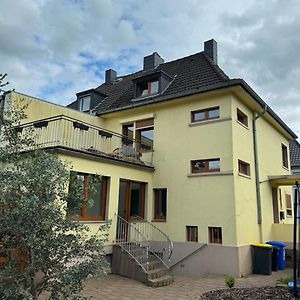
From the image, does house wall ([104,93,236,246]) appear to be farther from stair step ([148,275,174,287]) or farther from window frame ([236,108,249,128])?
stair step ([148,275,174,287])

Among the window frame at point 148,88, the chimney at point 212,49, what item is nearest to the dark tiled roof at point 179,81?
the window frame at point 148,88

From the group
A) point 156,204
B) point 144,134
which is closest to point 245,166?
point 156,204

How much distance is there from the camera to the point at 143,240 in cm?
1231

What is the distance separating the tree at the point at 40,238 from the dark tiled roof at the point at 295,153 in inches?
815

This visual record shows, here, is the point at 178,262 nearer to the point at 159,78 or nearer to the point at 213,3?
the point at 159,78

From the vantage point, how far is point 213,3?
988cm

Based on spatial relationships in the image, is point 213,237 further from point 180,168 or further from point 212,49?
point 212,49

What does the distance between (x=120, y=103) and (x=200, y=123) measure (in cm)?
521

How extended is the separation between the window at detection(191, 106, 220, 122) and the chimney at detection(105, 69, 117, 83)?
10.4 metres

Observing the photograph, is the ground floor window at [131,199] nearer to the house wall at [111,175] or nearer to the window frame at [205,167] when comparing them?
the house wall at [111,175]

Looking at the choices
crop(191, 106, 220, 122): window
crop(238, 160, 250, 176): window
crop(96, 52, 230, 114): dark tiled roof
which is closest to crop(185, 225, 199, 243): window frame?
crop(238, 160, 250, 176): window

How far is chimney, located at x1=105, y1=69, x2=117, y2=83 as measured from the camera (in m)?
21.9

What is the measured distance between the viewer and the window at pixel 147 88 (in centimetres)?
1505

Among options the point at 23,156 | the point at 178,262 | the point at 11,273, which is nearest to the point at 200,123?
the point at 178,262
